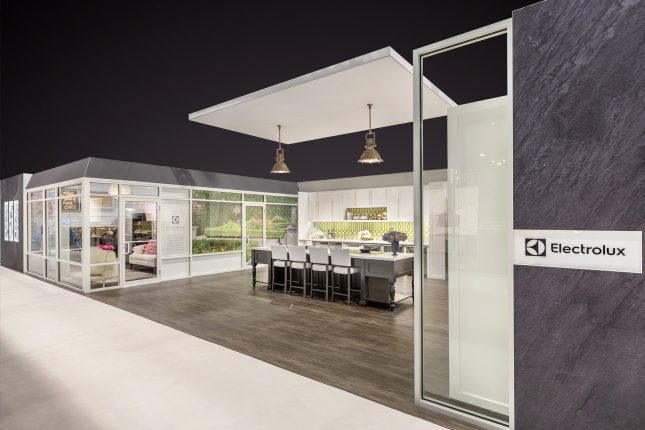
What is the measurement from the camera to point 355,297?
6.37 meters

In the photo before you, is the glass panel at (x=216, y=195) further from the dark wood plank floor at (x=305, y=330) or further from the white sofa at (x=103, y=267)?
the dark wood plank floor at (x=305, y=330)

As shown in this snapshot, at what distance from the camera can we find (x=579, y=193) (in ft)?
6.33

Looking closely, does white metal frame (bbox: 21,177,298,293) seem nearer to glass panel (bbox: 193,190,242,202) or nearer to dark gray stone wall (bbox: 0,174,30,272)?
glass panel (bbox: 193,190,242,202)

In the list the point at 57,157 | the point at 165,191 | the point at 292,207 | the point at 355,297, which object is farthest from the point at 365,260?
the point at 57,157

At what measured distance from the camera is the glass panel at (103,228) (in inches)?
285

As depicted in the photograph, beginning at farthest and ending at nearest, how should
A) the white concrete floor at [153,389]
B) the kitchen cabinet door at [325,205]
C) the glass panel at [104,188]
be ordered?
1. the kitchen cabinet door at [325,205]
2. the glass panel at [104,188]
3. the white concrete floor at [153,389]

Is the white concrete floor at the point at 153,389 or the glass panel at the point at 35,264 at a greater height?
the glass panel at the point at 35,264

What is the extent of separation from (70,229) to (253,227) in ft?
14.3

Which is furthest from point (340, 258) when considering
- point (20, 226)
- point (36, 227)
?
point (20, 226)

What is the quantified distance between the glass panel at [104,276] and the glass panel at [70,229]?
0.41m

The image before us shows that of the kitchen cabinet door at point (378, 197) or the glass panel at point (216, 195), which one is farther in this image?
the kitchen cabinet door at point (378, 197)

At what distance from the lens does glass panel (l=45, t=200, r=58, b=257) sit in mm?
8102

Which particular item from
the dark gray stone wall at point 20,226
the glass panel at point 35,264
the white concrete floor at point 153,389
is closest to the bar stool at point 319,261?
the white concrete floor at point 153,389

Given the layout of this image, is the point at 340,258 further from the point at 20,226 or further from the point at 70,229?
the point at 20,226
